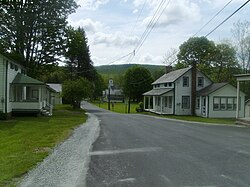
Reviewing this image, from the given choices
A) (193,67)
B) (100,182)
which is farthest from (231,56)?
(100,182)

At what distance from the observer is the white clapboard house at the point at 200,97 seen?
4203cm

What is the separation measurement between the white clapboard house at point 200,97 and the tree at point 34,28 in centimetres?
1546

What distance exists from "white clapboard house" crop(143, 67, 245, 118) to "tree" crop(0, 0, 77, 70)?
50.7 feet

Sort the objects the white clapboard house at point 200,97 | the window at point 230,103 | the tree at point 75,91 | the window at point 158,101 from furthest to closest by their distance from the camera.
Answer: the tree at point 75,91, the window at point 158,101, the window at point 230,103, the white clapboard house at point 200,97

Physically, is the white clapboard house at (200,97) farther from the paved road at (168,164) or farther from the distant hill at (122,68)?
the paved road at (168,164)

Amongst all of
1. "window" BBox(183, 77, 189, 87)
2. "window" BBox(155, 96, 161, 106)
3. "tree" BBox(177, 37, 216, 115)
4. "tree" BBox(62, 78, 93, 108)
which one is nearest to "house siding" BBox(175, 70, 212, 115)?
"window" BBox(183, 77, 189, 87)

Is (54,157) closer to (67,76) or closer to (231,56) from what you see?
(231,56)

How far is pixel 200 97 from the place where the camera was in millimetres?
44062

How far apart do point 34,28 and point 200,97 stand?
72.3 ft

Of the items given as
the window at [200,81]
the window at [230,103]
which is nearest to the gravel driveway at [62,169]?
the window at [230,103]

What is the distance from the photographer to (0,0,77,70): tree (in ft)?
123

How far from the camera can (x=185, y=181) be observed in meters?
7.68

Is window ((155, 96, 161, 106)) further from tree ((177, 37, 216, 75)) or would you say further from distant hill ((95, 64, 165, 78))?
tree ((177, 37, 216, 75))

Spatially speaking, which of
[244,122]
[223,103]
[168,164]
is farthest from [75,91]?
[168,164]
